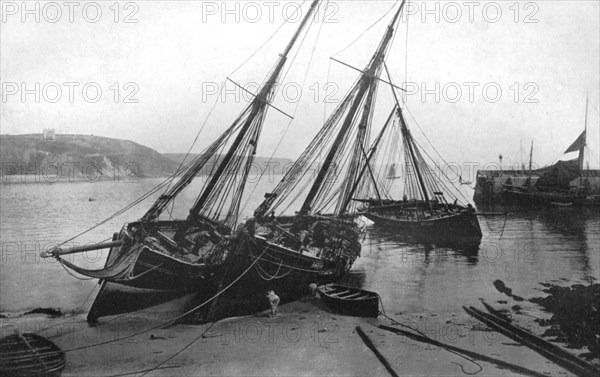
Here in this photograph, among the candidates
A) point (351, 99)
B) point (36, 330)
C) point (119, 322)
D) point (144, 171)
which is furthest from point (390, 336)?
point (144, 171)

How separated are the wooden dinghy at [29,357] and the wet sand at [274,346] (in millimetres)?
631

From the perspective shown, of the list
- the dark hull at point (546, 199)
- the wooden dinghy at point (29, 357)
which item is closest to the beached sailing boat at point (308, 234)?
the wooden dinghy at point (29, 357)

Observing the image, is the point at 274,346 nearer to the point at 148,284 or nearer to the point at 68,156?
the point at 148,284

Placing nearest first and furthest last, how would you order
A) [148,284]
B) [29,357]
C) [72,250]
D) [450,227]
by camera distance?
[29,357] < [72,250] < [148,284] < [450,227]

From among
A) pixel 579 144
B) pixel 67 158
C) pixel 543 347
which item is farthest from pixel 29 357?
pixel 67 158

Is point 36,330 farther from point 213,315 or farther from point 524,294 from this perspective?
point 524,294

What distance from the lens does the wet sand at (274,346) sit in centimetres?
1130

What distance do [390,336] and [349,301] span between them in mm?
2662

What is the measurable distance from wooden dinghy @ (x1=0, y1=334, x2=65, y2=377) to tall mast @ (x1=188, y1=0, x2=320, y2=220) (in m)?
8.57

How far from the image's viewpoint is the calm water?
20.7 metres

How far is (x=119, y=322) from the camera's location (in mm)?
16094

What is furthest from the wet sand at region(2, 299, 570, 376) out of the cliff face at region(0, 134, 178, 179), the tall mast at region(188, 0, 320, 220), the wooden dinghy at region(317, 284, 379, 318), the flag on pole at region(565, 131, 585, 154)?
the cliff face at region(0, 134, 178, 179)

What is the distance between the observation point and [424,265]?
28516 millimetres

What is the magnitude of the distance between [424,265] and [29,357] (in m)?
23.4
